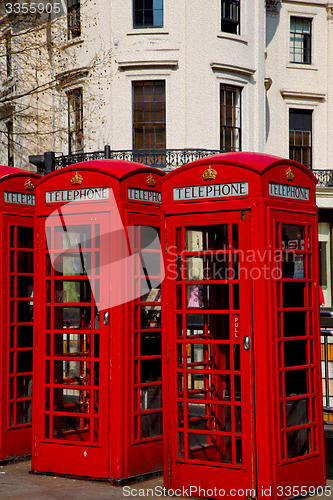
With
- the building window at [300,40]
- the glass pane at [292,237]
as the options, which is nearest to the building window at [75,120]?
the building window at [300,40]

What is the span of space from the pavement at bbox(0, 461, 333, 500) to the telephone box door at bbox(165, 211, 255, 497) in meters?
0.44

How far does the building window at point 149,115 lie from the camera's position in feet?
71.2

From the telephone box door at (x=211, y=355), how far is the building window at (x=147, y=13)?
1619 centimetres

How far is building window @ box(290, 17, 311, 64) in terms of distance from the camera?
2589 cm

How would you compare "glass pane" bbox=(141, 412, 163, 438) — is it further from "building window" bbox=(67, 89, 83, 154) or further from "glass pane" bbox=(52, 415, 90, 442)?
"building window" bbox=(67, 89, 83, 154)

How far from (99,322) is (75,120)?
52.5ft

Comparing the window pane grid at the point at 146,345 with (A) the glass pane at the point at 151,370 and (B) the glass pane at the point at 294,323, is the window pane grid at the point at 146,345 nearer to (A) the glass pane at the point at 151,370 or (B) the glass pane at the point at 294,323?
(A) the glass pane at the point at 151,370

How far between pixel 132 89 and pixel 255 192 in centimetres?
1620

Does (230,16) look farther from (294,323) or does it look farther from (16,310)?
(294,323)

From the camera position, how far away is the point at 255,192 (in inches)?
243

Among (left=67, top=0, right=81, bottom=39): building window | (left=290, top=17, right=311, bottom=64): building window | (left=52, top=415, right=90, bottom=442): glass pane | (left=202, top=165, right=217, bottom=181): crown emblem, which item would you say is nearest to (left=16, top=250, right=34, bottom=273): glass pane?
(left=52, top=415, right=90, bottom=442): glass pane

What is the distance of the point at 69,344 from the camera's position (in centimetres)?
764

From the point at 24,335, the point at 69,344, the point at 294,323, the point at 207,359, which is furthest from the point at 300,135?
the point at 294,323

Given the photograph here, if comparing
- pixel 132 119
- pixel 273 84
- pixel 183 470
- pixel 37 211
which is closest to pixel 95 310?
pixel 37 211
